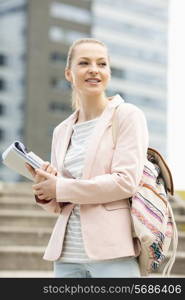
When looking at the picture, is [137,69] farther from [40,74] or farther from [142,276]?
[142,276]

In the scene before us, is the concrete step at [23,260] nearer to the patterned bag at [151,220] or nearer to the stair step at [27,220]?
the stair step at [27,220]

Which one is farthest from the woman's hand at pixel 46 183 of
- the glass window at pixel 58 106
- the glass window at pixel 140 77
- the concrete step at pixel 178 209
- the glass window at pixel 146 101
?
the glass window at pixel 140 77

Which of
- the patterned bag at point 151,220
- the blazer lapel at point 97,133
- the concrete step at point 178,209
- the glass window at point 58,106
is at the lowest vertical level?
the glass window at point 58,106

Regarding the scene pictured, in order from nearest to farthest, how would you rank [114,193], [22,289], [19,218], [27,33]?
[114,193]
[22,289]
[19,218]
[27,33]

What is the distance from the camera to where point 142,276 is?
1948 millimetres

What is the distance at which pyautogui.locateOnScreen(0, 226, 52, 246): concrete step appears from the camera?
565 centimetres

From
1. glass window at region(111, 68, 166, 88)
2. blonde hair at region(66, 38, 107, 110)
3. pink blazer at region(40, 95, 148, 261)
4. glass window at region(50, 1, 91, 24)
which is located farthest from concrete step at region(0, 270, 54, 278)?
glass window at region(111, 68, 166, 88)

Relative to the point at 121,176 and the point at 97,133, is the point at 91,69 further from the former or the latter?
the point at 121,176

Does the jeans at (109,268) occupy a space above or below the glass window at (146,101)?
above

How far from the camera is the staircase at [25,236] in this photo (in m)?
4.94

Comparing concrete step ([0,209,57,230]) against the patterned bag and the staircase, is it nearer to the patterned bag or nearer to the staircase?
the staircase

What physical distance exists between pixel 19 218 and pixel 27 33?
128ft

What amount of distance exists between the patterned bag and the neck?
0.27ft

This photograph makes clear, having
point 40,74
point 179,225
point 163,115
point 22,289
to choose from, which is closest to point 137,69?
point 163,115
